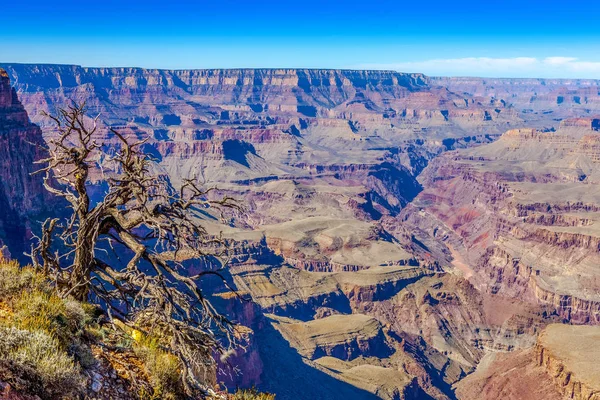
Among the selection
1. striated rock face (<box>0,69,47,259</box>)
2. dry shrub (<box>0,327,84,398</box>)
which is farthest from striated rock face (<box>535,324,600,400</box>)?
striated rock face (<box>0,69,47,259</box>)

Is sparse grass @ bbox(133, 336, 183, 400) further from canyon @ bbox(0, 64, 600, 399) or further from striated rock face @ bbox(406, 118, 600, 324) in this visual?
striated rock face @ bbox(406, 118, 600, 324)

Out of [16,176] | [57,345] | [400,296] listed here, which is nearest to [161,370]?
[57,345]

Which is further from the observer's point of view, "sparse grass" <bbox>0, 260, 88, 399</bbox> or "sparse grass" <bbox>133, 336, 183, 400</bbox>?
"sparse grass" <bbox>133, 336, 183, 400</bbox>

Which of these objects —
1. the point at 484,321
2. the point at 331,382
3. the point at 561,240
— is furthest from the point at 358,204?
the point at 331,382

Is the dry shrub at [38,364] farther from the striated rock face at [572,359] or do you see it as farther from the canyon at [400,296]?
the striated rock face at [572,359]

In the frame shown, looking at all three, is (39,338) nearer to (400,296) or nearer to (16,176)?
(16,176)

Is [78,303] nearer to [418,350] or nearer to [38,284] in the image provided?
[38,284]
